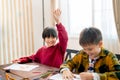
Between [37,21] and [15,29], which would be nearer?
[15,29]

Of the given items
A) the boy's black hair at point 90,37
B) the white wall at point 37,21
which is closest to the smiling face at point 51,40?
the boy's black hair at point 90,37

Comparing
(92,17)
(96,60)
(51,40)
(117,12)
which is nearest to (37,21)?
(92,17)

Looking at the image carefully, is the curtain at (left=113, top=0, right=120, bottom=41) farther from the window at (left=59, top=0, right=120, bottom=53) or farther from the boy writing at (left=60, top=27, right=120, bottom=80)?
the boy writing at (left=60, top=27, right=120, bottom=80)

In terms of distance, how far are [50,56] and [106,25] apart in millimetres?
1330

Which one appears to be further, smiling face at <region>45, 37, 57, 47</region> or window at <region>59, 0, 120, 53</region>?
window at <region>59, 0, 120, 53</region>

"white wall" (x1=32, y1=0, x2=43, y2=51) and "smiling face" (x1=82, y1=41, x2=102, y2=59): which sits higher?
"white wall" (x1=32, y1=0, x2=43, y2=51)

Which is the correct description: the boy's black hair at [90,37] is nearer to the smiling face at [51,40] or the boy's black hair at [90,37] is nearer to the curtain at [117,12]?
the smiling face at [51,40]

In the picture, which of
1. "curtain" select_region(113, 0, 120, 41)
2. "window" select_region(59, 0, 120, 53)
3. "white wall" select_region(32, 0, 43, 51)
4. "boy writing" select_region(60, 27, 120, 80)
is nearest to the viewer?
"boy writing" select_region(60, 27, 120, 80)

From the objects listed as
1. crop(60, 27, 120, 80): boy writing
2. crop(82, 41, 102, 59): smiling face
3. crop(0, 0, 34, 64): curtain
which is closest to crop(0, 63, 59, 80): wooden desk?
crop(60, 27, 120, 80): boy writing

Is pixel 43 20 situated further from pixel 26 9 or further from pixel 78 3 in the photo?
pixel 78 3

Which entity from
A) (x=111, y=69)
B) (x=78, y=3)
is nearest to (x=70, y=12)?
(x=78, y=3)

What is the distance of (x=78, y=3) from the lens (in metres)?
3.38

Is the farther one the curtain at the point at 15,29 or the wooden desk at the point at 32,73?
the curtain at the point at 15,29

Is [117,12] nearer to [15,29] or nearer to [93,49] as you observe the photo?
[93,49]
